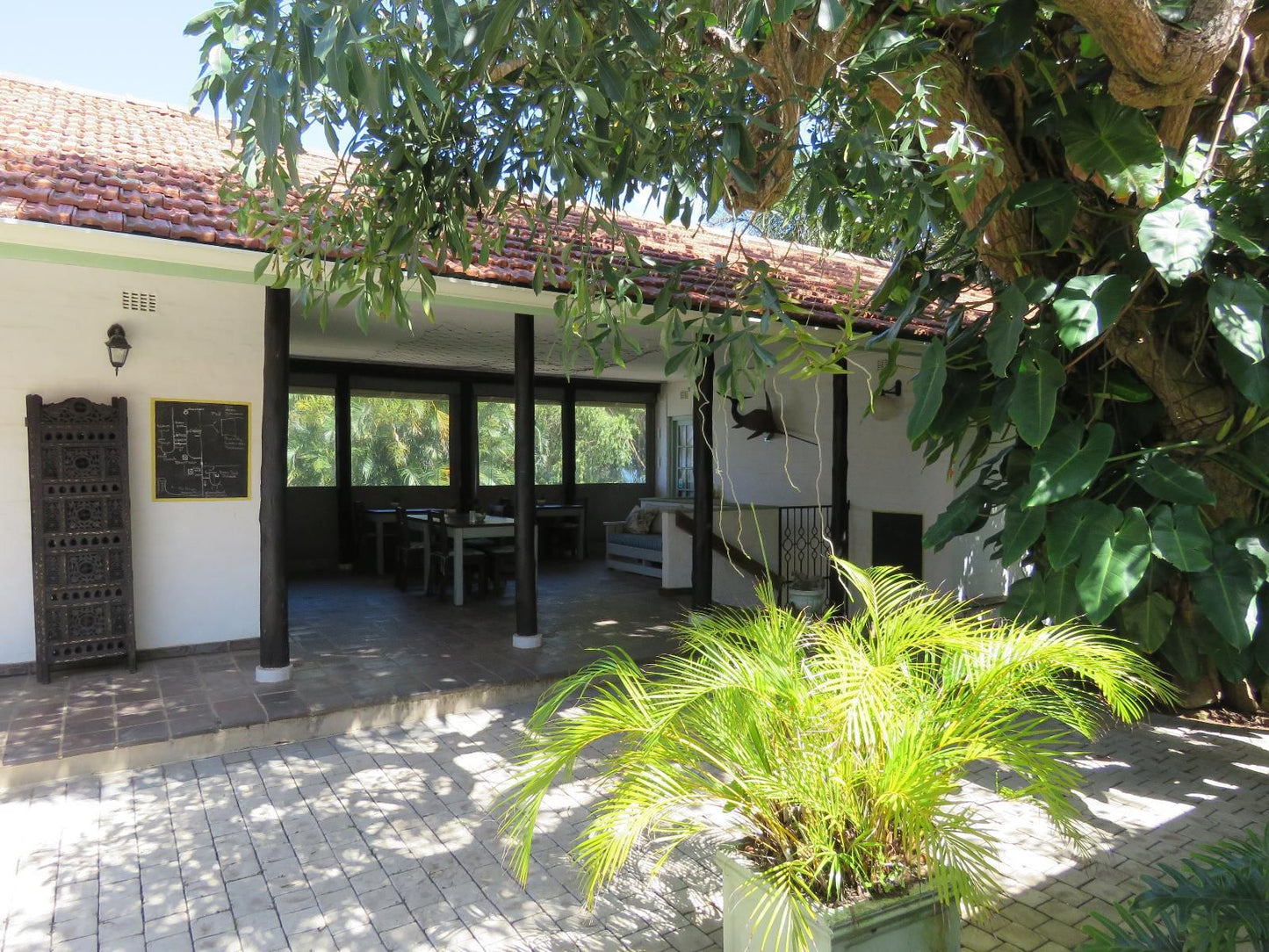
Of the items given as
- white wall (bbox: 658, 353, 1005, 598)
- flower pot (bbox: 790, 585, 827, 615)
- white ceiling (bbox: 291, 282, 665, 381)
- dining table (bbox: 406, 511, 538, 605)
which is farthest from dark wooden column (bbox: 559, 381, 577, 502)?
flower pot (bbox: 790, 585, 827, 615)

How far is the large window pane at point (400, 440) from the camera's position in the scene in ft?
33.0

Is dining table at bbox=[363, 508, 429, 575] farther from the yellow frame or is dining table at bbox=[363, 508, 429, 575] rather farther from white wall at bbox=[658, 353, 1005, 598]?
white wall at bbox=[658, 353, 1005, 598]

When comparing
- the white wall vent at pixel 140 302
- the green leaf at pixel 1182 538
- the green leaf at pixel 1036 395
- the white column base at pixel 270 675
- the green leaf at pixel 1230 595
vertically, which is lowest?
the white column base at pixel 270 675

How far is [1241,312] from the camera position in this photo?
3.36 metres

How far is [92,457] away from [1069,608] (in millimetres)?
5545

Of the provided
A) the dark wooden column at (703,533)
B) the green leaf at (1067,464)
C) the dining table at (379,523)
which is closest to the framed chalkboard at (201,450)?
the dark wooden column at (703,533)

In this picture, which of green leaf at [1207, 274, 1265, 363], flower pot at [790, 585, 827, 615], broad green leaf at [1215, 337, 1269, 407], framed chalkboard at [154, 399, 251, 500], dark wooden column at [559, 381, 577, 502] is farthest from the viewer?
dark wooden column at [559, 381, 577, 502]

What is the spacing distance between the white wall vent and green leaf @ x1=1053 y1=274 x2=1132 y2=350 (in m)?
5.25

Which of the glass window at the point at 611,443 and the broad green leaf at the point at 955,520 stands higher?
the glass window at the point at 611,443

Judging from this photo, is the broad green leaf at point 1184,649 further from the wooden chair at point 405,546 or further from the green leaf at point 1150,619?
the wooden chair at point 405,546

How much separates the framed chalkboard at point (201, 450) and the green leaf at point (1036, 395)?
4801mm

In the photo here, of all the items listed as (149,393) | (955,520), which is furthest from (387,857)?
(149,393)

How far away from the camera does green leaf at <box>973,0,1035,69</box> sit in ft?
10.1

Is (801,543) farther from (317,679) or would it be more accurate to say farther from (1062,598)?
(317,679)
